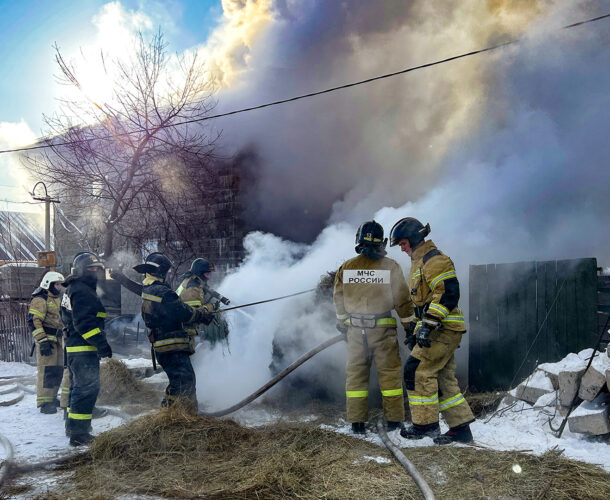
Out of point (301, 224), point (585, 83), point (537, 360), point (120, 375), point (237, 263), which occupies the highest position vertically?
point (585, 83)

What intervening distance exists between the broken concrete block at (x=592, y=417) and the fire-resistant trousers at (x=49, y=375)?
232 inches

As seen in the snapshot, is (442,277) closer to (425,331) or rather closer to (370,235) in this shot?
(425,331)

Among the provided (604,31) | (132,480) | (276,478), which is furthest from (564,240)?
(132,480)

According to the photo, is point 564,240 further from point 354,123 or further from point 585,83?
point 354,123

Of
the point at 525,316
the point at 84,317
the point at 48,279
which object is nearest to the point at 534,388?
the point at 525,316

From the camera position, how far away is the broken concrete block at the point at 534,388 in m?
4.52

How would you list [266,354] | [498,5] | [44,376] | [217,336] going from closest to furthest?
[44,376], [266,354], [217,336], [498,5]

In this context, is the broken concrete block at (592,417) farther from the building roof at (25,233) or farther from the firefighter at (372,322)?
the building roof at (25,233)

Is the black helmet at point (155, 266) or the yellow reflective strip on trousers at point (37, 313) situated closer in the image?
the black helmet at point (155, 266)

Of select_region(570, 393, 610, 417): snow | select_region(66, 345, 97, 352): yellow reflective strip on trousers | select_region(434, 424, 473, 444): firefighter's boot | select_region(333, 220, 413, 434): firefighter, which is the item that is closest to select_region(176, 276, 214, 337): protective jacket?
select_region(66, 345, 97, 352): yellow reflective strip on trousers

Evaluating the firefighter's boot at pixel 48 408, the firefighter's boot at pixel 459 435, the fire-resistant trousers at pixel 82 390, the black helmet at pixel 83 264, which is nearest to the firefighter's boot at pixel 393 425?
the firefighter's boot at pixel 459 435

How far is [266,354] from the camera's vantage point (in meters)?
6.48

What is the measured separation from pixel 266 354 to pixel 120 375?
7.12 feet

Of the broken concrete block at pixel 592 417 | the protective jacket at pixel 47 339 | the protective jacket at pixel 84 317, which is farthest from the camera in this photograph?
the protective jacket at pixel 47 339
